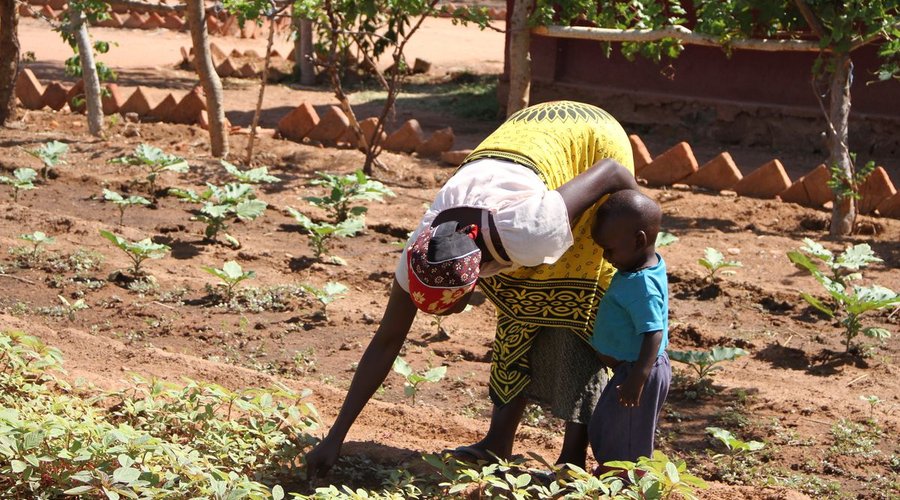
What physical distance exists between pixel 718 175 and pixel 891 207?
4.42 ft

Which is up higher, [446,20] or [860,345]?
[446,20]

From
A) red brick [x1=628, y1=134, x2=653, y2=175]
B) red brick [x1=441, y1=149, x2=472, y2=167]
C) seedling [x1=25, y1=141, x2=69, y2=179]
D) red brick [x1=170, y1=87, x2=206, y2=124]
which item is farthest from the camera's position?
red brick [x1=170, y1=87, x2=206, y2=124]

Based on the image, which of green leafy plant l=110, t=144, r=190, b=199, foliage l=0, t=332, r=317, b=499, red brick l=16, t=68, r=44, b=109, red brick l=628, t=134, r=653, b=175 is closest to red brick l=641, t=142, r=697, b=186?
red brick l=628, t=134, r=653, b=175

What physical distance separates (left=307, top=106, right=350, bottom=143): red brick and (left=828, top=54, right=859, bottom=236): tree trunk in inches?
169

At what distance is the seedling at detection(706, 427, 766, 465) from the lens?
3713 millimetres

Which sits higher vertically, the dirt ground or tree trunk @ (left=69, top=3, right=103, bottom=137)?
tree trunk @ (left=69, top=3, right=103, bottom=137)

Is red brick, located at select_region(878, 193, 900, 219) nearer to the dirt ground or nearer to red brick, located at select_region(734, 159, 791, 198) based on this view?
the dirt ground

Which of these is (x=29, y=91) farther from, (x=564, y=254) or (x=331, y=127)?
(x=564, y=254)

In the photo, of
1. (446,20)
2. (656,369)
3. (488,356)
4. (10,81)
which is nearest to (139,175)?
(10,81)

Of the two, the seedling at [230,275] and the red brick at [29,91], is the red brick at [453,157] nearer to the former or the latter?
the seedling at [230,275]

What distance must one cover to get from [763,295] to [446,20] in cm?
1837

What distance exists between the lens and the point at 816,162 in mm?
10352

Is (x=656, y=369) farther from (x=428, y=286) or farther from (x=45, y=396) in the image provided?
(x=45, y=396)

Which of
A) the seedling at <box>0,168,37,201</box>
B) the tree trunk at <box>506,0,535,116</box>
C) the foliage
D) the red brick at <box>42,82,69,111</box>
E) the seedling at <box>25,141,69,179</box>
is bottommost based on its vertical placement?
the foliage
